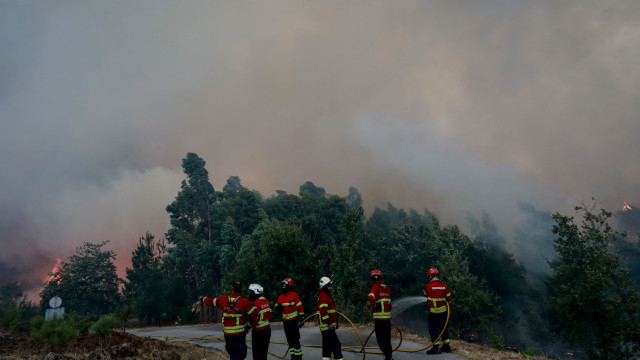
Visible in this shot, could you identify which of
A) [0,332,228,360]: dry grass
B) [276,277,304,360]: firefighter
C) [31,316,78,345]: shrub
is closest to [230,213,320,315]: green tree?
[0,332,228,360]: dry grass

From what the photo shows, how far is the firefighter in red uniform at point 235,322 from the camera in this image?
7.41 m

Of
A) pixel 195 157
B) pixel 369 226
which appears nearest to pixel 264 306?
pixel 195 157

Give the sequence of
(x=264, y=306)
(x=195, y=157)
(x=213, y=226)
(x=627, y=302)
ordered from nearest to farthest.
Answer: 1. (x=264, y=306)
2. (x=627, y=302)
3. (x=213, y=226)
4. (x=195, y=157)

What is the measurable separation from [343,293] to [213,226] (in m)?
38.9

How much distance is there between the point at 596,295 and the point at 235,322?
35.1m

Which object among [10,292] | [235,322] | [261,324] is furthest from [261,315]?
[10,292]

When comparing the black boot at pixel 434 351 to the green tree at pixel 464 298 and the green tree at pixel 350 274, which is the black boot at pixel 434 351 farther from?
the green tree at pixel 464 298

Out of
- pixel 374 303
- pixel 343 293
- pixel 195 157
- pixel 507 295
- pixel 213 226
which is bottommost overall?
pixel 507 295

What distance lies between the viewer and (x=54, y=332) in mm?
12016

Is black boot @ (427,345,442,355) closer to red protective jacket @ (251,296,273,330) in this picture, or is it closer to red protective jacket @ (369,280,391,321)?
red protective jacket @ (369,280,391,321)

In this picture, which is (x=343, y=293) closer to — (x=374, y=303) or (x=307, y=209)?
(x=374, y=303)

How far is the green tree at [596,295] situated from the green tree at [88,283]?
6690 cm

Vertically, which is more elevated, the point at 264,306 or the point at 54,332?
the point at 264,306

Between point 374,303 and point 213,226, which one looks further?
point 213,226
